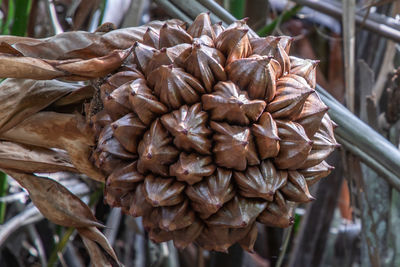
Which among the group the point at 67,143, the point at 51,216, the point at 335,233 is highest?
the point at 67,143

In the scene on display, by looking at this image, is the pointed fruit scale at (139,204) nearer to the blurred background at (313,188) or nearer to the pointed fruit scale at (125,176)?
the pointed fruit scale at (125,176)

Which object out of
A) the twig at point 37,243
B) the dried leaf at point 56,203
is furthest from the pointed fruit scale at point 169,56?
the twig at point 37,243

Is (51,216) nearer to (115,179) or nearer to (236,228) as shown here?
(115,179)

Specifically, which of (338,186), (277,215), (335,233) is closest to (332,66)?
(335,233)

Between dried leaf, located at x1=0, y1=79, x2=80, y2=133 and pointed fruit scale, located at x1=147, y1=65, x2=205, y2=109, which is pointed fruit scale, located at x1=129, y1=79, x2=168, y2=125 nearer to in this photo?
pointed fruit scale, located at x1=147, y1=65, x2=205, y2=109

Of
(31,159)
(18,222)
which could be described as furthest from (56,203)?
(18,222)

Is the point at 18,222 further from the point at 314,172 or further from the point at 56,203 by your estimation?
the point at 314,172
